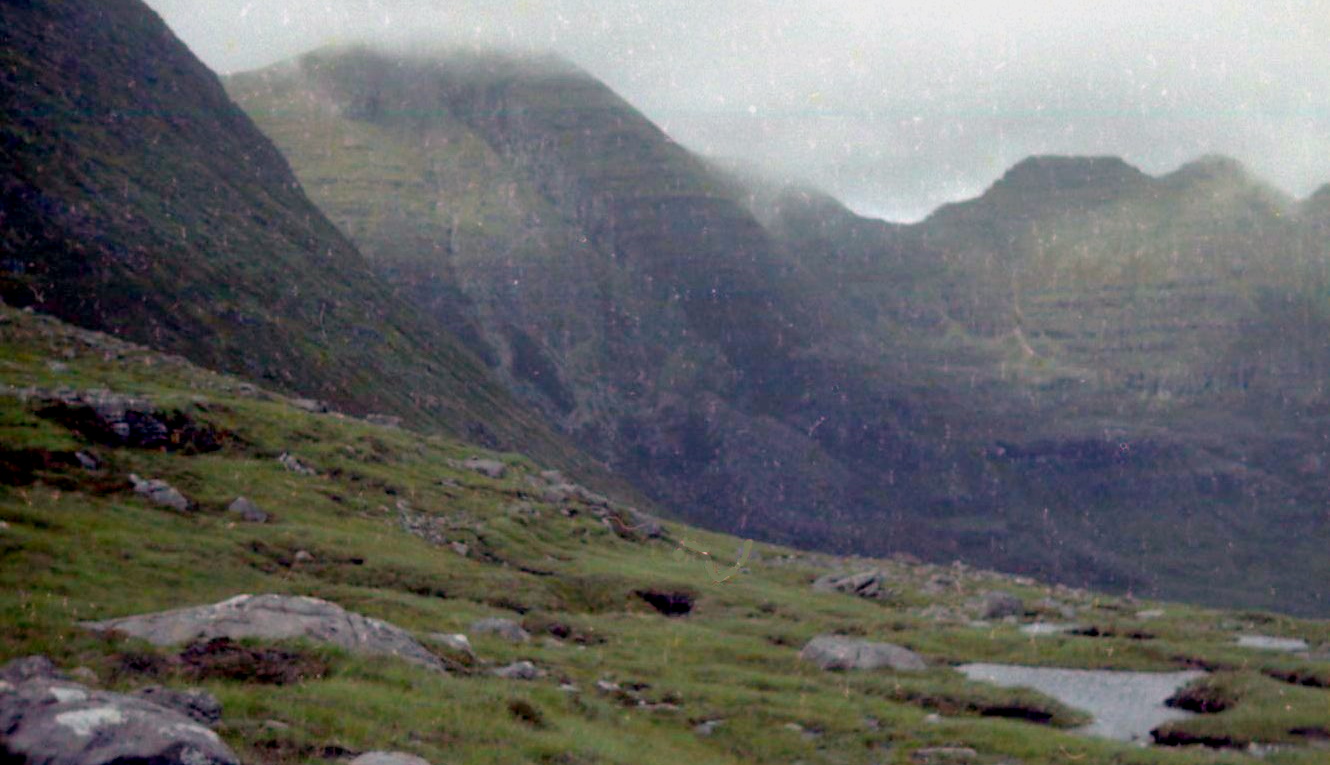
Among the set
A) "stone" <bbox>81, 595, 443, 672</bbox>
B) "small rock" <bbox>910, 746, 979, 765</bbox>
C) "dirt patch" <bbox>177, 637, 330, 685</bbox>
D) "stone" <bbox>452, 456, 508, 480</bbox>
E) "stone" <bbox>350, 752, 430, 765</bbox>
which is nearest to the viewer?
"stone" <bbox>350, 752, 430, 765</bbox>

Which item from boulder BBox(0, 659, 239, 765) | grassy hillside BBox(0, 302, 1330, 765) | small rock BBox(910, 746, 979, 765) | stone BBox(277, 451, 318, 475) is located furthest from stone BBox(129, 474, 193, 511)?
small rock BBox(910, 746, 979, 765)

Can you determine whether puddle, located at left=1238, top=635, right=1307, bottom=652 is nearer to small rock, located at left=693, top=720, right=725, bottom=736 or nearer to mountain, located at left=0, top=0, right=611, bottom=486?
small rock, located at left=693, top=720, right=725, bottom=736

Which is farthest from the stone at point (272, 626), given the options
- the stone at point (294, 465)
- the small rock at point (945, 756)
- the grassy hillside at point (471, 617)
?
the stone at point (294, 465)

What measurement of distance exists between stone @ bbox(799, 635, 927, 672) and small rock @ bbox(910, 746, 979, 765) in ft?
28.7

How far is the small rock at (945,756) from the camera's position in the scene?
22.6 metres

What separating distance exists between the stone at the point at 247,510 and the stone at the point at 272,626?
14.8 m

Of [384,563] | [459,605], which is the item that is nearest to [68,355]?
[384,563]

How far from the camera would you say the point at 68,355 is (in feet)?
162

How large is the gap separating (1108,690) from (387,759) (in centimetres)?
2460

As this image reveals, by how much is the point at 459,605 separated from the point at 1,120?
7392 cm

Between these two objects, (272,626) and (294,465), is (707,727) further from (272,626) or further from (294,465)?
(294,465)

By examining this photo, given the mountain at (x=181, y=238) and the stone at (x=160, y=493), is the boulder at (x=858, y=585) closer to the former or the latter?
the stone at (x=160, y=493)

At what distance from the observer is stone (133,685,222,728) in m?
15.5

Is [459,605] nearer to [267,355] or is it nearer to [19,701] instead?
[19,701]
